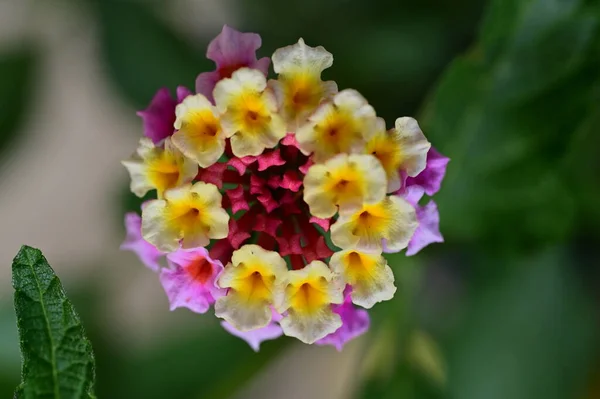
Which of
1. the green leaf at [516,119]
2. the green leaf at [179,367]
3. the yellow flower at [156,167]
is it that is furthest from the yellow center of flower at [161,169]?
the green leaf at [179,367]

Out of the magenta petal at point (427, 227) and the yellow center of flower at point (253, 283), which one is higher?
the magenta petal at point (427, 227)

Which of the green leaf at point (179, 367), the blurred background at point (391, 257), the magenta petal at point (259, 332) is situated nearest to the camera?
the magenta petal at point (259, 332)

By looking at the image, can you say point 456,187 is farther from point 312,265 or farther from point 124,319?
point 124,319

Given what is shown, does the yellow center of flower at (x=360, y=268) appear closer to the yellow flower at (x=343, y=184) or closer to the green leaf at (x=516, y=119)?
the yellow flower at (x=343, y=184)

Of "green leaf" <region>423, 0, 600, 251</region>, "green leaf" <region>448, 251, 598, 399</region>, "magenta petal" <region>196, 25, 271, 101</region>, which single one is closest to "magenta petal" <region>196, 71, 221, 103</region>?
"magenta petal" <region>196, 25, 271, 101</region>

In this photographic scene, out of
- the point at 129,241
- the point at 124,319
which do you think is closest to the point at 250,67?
the point at 129,241

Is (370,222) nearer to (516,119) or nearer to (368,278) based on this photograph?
(368,278)

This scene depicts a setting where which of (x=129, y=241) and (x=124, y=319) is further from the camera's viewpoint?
(x=124, y=319)

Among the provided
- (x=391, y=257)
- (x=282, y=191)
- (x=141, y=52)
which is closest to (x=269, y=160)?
(x=282, y=191)
